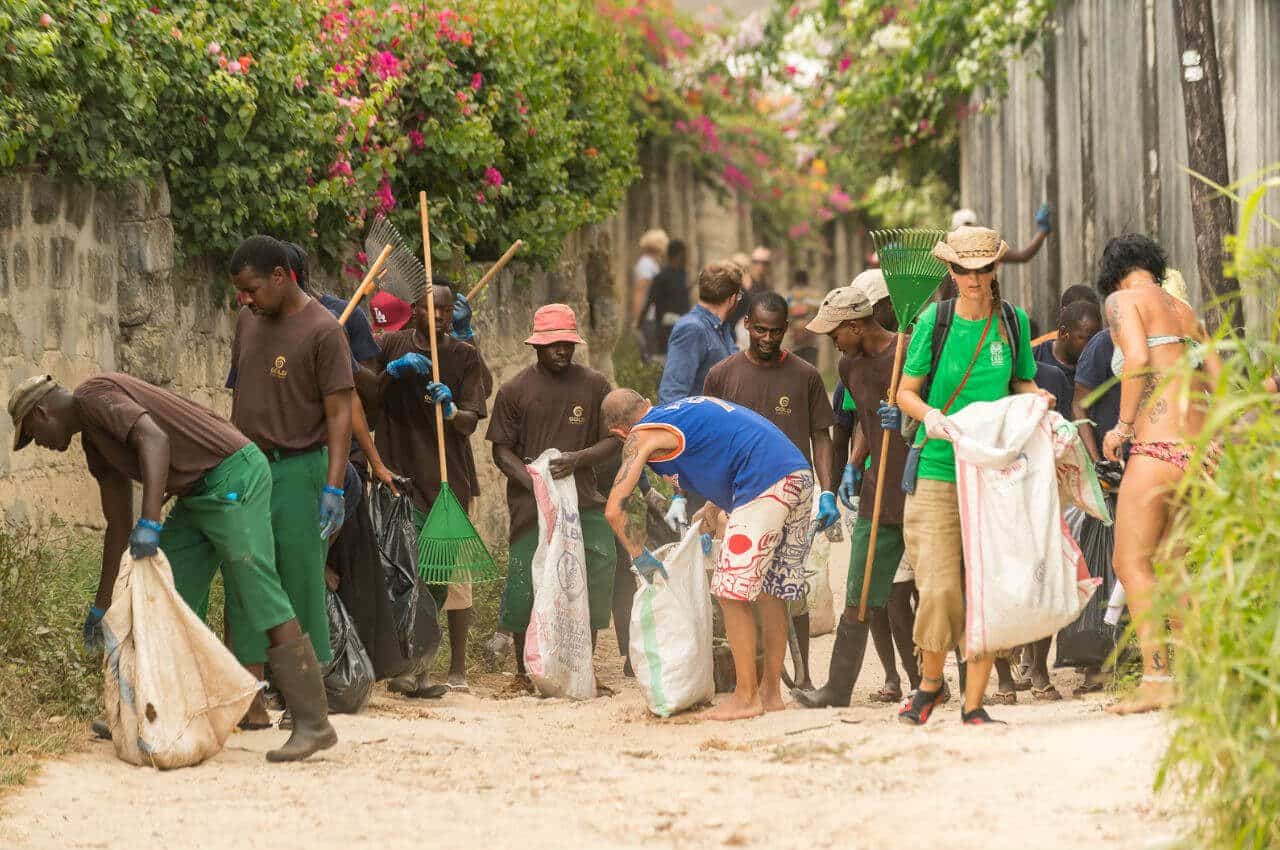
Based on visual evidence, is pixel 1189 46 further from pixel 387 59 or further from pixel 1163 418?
pixel 387 59

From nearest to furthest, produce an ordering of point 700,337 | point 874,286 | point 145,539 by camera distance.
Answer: point 145,539, point 874,286, point 700,337

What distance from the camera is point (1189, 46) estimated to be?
788cm

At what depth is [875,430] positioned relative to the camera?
6.77 m

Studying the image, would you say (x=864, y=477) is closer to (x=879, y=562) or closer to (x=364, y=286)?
(x=879, y=562)

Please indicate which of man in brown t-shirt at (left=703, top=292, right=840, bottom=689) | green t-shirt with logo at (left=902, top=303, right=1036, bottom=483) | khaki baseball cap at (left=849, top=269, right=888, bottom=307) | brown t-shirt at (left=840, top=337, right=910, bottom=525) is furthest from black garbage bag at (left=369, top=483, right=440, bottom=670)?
green t-shirt with logo at (left=902, top=303, right=1036, bottom=483)

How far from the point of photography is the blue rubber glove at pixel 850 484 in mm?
6988

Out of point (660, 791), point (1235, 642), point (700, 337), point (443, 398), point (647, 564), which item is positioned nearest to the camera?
point (1235, 642)

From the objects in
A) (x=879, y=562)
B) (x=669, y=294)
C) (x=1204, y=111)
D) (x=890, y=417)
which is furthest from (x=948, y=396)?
(x=669, y=294)

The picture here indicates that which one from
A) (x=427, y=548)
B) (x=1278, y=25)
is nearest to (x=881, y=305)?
(x=427, y=548)

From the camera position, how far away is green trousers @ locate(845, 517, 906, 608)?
666 centimetres

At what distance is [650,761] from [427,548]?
6.48 ft

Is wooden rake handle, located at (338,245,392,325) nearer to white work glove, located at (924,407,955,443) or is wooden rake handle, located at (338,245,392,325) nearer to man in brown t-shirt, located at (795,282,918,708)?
man in brown t-shirt, located at (795,282,918,708)

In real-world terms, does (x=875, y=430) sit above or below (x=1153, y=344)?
below

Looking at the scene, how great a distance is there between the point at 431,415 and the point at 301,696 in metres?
2.15
